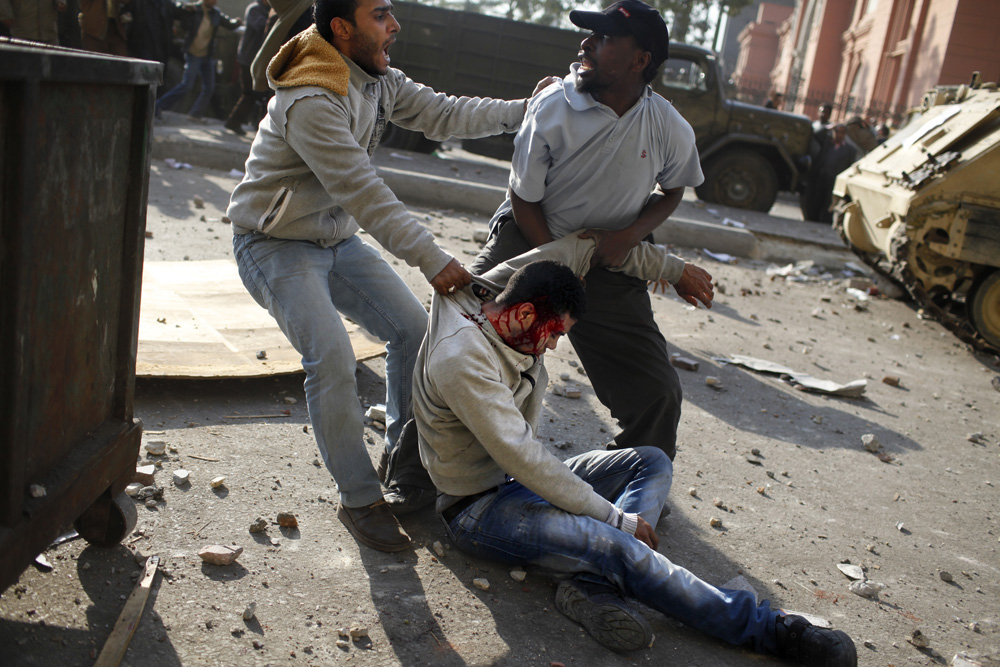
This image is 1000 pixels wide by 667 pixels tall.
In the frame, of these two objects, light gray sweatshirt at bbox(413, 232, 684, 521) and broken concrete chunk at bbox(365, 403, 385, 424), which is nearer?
light gray sweatshirt at bbox(413, 232, 684, 521)

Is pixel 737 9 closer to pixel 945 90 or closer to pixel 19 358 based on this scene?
pixel 945 90

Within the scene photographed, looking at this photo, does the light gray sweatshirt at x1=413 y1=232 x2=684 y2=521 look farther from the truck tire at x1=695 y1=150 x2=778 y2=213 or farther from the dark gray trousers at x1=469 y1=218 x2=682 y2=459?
the truck tire at x1=695 y1=150 x2=778 y2=213

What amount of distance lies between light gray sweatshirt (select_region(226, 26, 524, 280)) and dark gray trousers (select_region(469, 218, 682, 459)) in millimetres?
661

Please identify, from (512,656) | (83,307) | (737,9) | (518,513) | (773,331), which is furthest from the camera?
(737,9)

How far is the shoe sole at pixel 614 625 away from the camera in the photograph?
2424 mm

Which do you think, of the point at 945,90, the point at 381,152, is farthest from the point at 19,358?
the point at 381,152

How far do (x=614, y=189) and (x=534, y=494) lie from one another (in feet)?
4.11

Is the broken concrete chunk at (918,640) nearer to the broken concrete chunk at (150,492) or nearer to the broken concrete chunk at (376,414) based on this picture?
the broken concrete chunk at (376,414)

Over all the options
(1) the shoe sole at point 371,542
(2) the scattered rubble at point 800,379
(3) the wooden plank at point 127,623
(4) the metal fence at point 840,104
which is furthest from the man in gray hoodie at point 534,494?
(4) the metal fence at point 840,104

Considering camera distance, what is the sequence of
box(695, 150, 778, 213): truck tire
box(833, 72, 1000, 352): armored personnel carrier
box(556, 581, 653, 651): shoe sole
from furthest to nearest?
box(695, 150, 778, 213): truck tire
box(833, 72, 1000, 352): armored personnel carrier
box(556, 581, 653, 651): shoe sole

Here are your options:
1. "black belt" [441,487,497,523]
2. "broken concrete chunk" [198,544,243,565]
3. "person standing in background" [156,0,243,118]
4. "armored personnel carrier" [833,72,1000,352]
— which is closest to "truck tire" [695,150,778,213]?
"armored personnel carrier" [833,72,1000,352]

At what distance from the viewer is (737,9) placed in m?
26.4

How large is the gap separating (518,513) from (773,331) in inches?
181

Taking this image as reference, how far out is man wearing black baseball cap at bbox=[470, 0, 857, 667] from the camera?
10.4ft
